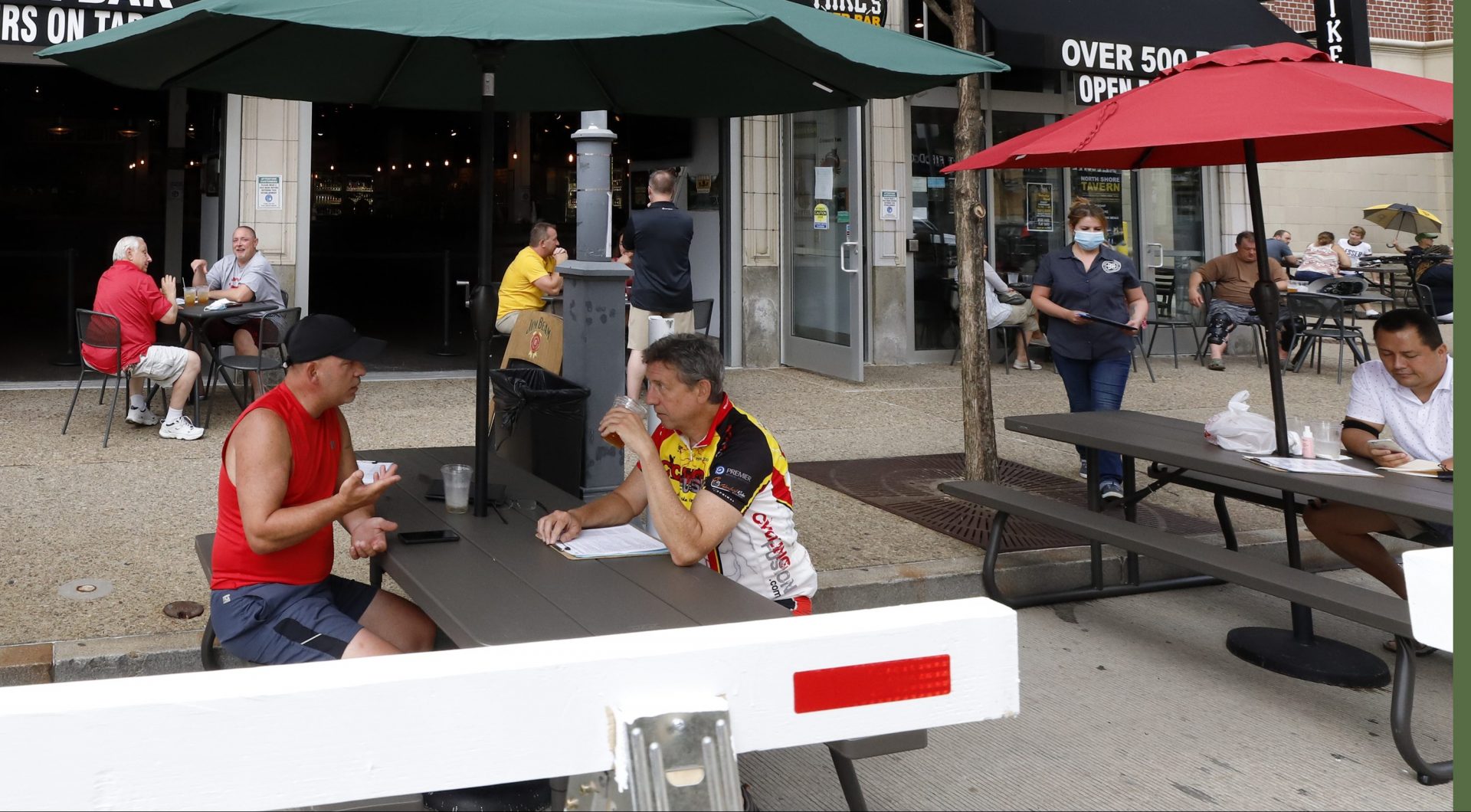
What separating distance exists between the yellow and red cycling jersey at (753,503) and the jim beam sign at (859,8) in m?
8.45

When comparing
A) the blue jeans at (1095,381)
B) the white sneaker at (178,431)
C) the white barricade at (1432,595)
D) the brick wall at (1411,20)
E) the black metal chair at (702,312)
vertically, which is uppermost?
the brick wall at (1411,20)

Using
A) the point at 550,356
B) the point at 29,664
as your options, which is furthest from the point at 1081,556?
the point at 29,664

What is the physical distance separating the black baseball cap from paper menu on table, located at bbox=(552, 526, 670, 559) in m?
0.80

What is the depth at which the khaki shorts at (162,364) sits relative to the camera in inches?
335

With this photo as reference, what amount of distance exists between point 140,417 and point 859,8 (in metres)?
7.28

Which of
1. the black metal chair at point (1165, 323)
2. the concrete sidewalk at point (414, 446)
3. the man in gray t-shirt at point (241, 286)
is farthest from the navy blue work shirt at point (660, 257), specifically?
the black metal chair at point (1165, 323)

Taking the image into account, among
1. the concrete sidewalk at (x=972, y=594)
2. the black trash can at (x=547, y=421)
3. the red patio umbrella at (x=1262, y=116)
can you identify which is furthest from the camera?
the black trash can at (x=547, y=421)

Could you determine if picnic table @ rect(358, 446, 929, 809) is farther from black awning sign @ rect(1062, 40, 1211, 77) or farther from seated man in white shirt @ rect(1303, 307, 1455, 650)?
black awning sign @ rect(1062, 40, 1211, 77)

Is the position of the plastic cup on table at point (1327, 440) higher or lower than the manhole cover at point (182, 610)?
higher

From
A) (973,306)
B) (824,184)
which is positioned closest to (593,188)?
(973,306)

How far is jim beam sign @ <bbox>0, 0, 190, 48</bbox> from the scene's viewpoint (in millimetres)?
9273

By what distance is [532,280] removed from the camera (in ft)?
32.2

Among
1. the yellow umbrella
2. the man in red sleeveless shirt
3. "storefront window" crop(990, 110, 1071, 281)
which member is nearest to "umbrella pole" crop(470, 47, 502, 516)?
the man in red sleeveless shirt

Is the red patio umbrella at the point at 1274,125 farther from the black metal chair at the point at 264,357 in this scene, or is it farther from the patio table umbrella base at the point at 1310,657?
the black metal chair at the point at 264,357
